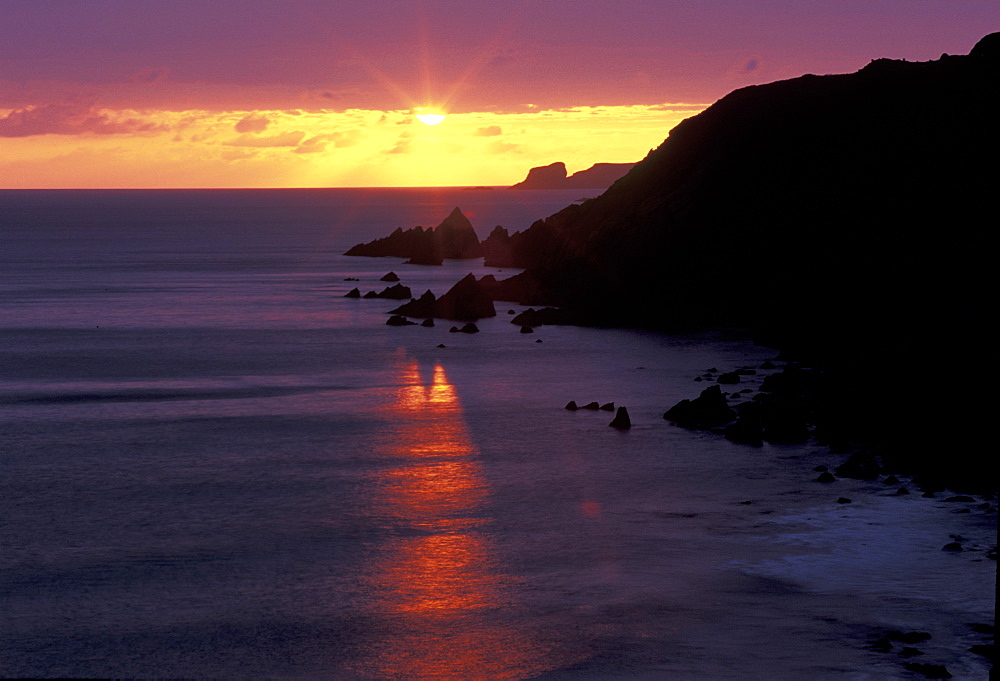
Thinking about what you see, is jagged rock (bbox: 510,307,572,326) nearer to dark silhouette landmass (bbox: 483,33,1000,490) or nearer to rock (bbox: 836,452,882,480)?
dark silhouette landmass (bbox: 483,33,1000,490)

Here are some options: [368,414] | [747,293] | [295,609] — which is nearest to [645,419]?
[368,414]

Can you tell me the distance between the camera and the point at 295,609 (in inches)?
839

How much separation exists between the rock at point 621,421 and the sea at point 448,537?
1.99 feet

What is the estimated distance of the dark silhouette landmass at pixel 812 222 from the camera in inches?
2173

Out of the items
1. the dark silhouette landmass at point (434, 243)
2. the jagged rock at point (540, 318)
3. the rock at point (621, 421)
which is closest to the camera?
the rock at point (621, 421)

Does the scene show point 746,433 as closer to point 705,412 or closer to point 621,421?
point 705,412

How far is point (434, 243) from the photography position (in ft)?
449

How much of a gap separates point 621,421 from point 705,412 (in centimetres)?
302

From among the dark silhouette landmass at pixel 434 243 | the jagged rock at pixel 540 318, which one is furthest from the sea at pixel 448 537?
the dark silhouette landmass at pixel 434 243

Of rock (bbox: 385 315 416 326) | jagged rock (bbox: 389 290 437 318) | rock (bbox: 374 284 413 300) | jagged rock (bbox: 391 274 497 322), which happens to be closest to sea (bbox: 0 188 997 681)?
rock (bbox: 385 315 416 326)

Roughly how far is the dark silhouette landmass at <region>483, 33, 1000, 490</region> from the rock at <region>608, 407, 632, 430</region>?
282 inches

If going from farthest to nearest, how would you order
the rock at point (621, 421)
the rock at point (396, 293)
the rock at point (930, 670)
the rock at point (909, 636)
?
the rock at point (396, 293) < the rock at point (621, 421) < the rock at point (909, 636) < the rock at point (930, 670)

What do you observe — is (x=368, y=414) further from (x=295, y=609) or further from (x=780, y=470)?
(x=295, y=609)

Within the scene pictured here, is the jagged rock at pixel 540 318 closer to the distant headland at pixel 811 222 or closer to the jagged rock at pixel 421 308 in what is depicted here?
the distant headland at pixel 811 222
